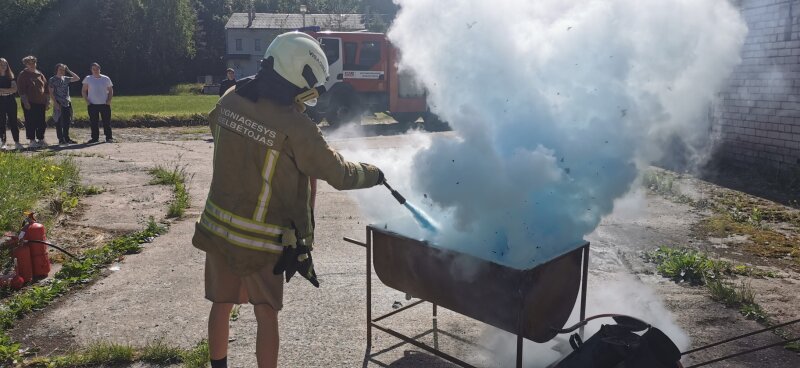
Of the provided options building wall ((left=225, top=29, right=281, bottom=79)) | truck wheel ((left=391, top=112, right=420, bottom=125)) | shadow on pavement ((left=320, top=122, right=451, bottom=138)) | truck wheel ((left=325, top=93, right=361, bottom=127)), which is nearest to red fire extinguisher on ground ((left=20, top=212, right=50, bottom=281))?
shadow on pavement ((left=320, top=122, right=451, bottom=138))

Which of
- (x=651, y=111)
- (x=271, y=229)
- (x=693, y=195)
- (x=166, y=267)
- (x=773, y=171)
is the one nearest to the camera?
(x=271, y=229)

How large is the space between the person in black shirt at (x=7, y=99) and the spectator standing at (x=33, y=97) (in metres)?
0.18

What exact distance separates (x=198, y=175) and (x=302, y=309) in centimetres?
614

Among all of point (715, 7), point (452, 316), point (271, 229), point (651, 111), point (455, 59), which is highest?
point (715, 7)

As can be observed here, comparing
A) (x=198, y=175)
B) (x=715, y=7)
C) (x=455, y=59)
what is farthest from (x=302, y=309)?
(x=198, y=175)

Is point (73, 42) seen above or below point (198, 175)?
above

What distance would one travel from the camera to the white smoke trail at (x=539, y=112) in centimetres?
323

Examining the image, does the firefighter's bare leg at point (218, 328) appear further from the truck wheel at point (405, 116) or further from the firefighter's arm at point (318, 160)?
the truck wheel at point (405, 116)

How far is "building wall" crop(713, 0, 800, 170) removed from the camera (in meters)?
9.05

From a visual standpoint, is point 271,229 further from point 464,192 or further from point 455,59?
point 455,59

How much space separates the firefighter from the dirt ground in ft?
2.87

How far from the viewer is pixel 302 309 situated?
15.1ft

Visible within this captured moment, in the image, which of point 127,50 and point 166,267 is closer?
point 166,267

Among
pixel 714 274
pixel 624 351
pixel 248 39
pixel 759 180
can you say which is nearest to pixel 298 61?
pixel 624 351
